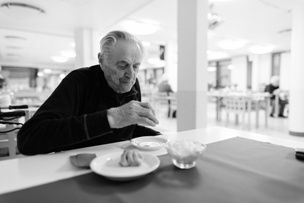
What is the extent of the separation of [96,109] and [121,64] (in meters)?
0.27

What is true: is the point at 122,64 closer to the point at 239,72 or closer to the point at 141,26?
the point at 141,26

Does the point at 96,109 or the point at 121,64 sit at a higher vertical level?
the point at 121,64

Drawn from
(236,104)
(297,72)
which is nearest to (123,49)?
(236,104)

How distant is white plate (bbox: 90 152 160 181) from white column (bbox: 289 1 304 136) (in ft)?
14.6

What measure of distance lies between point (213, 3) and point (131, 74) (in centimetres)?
352

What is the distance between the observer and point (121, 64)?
3.35 feet

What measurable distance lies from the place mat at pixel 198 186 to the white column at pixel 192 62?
6.75 feet

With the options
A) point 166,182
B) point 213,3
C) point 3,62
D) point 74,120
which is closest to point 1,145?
point 74,120

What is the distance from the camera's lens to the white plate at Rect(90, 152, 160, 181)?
0.55 metres

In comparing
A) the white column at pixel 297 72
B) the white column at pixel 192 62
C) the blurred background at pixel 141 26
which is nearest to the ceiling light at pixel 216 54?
the blurred background at pixel 141 26

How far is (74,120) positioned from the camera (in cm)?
79

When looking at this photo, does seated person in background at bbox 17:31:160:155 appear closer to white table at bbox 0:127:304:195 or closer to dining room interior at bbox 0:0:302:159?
white table at bbox 0:127:304:195

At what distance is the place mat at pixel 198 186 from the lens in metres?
0.49

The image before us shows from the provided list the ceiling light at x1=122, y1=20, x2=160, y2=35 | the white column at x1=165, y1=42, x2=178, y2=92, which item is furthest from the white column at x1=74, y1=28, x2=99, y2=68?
the white column at x1=165, y1=42, x2=178, y2=92
